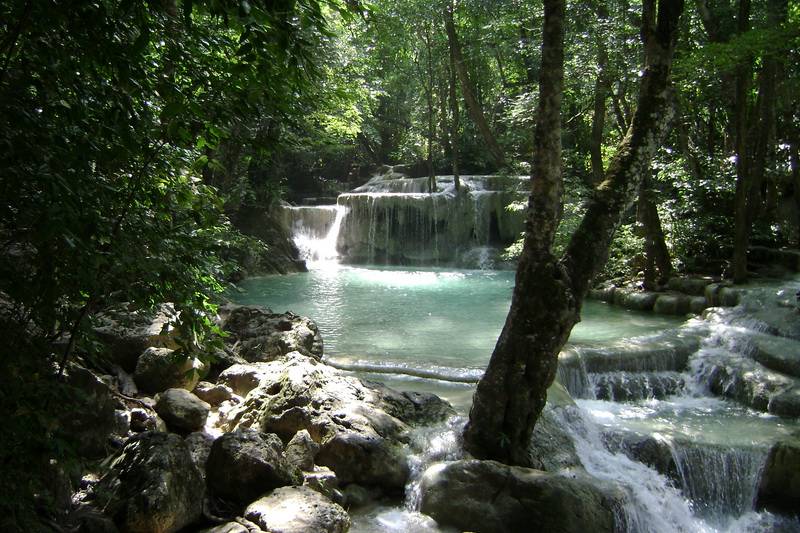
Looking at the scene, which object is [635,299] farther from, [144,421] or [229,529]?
[229,529]

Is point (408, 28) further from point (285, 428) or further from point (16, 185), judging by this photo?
point (16, 185)

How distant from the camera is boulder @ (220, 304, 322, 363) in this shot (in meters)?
7.24

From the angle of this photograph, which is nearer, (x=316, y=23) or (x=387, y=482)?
(x=316, y=23)

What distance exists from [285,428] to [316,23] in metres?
3.50

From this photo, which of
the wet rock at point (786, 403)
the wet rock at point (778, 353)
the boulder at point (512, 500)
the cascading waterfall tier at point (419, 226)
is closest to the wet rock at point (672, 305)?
the wet rock at point (778, 353)

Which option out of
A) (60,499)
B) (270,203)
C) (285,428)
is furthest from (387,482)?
(270,203)

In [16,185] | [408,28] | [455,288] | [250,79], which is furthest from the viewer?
[408,28]

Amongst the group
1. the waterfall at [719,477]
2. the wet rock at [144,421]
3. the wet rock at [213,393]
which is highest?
the wet rock at [144,421]

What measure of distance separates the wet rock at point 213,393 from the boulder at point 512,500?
226cm

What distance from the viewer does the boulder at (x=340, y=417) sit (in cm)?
459

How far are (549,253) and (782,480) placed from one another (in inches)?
115

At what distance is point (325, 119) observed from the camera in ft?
51.3

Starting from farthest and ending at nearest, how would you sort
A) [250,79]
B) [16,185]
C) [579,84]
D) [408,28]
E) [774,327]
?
[408,28] → [579,84] → [774,327] → [250,79] → [16,185]

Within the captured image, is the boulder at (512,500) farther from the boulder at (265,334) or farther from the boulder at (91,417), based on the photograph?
the boulder at (265,334)
